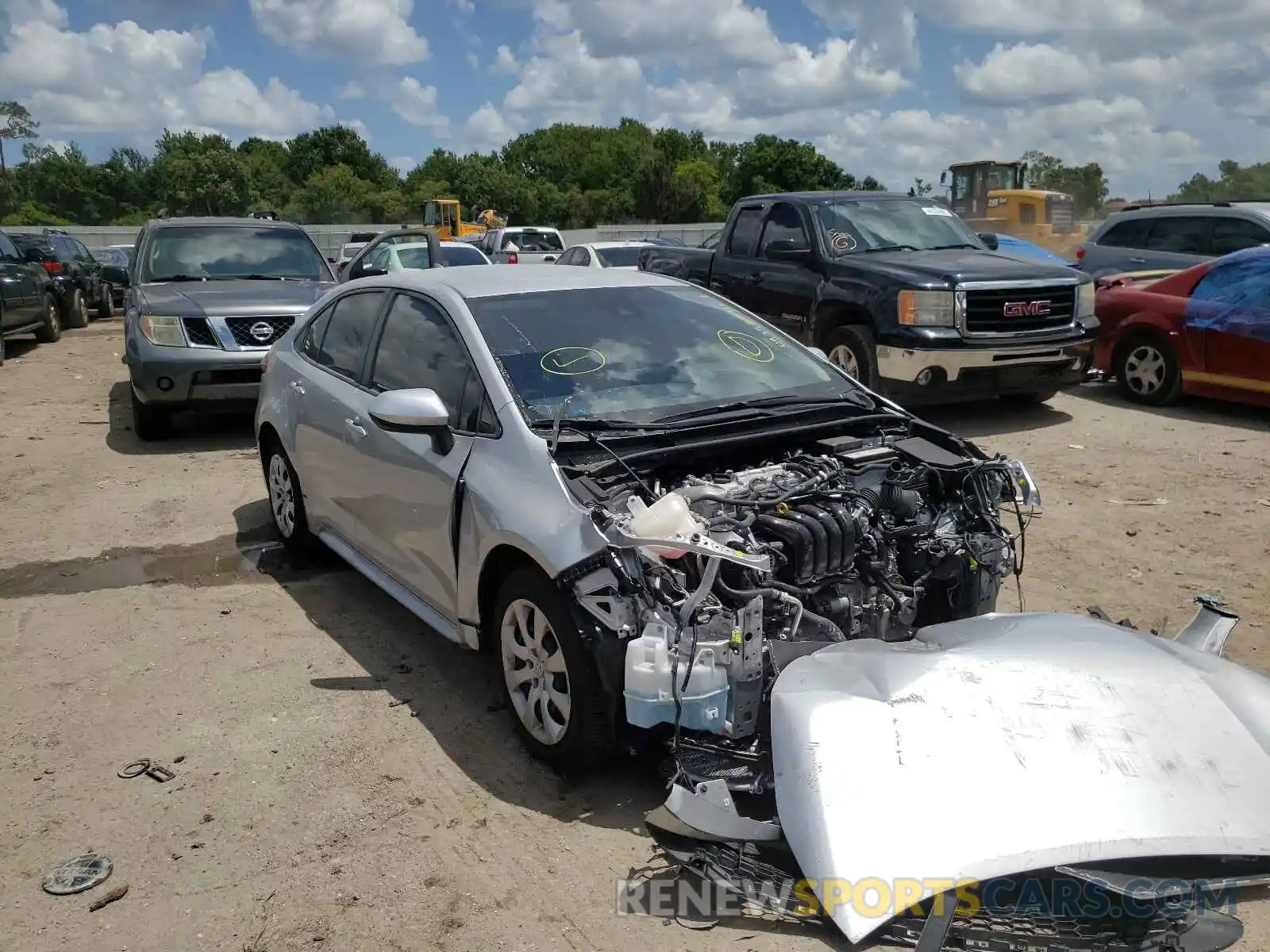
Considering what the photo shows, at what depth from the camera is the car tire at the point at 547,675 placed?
11.4 feet

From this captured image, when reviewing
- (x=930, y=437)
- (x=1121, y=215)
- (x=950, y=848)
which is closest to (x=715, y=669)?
(x=950, y=848)

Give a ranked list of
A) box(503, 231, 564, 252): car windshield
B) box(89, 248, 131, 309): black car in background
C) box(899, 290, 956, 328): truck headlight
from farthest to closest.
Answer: box(503, 231, 564, 252): car windshield → box(89, 248, 131, 309): black car in background → box(899, 290, 956, 328): truck headlight

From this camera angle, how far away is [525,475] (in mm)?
3846

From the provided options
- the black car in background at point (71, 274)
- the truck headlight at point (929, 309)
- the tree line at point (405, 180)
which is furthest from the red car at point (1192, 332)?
the tree line at point (405, 180)

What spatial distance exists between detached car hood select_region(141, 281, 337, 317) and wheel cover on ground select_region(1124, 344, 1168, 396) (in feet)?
24.8

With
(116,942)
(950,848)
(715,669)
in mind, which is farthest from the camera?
(715,669)

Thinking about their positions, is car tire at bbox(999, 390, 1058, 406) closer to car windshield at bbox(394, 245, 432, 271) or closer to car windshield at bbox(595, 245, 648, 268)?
car windshield at bbox(595, 245, 648, 268)

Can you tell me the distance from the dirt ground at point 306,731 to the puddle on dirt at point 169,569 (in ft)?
0.08

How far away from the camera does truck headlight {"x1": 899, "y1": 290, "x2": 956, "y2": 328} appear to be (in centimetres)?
883

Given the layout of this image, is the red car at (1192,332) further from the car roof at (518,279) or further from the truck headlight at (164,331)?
the truck headlight at (164,331)


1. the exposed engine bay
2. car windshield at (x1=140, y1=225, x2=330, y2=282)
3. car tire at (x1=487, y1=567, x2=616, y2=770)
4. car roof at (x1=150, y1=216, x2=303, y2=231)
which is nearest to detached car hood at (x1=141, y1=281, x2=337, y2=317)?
car windshield at (x1=140, y1=225, x2=330, y2=282)

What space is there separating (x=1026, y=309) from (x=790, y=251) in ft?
7.21

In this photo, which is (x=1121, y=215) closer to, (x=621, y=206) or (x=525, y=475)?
(x=525, y=475)

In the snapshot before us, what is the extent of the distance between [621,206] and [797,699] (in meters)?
71.5
